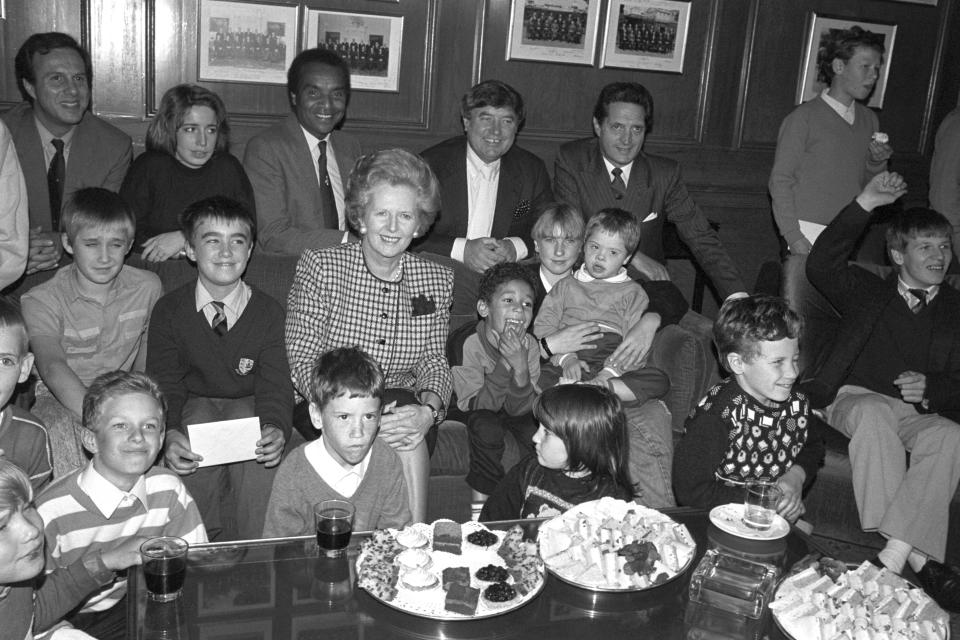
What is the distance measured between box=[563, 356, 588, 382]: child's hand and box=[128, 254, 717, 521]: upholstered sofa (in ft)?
1.07

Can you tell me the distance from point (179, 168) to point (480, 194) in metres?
1.25

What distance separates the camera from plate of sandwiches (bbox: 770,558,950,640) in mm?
1804

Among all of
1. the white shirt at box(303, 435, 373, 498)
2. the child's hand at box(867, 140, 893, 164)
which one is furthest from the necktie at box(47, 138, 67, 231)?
the child's hand at box(867, 140, 893, 164)

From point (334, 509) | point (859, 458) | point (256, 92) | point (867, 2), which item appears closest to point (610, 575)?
point (334, 509)

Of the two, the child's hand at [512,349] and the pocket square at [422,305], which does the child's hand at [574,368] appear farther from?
the pocket square at [422,305]

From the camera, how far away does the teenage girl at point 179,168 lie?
354cm

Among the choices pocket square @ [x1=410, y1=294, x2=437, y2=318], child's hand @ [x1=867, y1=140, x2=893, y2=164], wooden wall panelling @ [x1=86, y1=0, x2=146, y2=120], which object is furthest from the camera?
child's hand @ [x1=867, y1=140, x2=893, y2=164]

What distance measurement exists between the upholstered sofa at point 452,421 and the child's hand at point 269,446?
23.0 inches

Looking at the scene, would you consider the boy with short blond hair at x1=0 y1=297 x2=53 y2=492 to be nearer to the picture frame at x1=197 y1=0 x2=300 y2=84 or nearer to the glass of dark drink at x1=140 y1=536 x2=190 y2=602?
the glass of dark drink at x1=140 y1=536 x2=190 y2=602

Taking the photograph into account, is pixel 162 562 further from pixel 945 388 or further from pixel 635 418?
pixel 945 388

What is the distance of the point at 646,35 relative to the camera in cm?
512

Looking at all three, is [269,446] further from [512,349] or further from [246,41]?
[246,41]

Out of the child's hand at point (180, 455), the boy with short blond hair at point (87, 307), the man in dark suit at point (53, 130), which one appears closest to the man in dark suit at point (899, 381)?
the child's hand at point (180, 455)

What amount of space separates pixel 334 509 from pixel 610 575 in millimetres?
644
